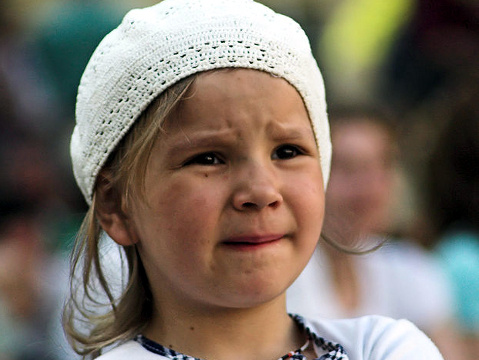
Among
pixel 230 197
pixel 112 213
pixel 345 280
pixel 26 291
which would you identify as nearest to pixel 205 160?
pixel 230 197

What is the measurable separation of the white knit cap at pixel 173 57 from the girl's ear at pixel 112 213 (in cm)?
3

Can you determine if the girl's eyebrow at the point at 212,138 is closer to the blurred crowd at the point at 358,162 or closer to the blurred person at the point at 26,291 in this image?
the blurred crowd at the point at 358,162

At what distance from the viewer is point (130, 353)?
6.05 feet

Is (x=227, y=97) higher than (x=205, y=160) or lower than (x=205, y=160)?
higher

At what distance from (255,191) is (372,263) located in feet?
6.29

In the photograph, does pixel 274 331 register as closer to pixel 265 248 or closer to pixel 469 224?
pixel 265 248

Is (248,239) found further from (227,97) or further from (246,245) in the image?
(227,97)

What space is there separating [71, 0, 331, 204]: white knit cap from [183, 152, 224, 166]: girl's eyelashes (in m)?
0.19

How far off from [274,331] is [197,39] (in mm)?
755

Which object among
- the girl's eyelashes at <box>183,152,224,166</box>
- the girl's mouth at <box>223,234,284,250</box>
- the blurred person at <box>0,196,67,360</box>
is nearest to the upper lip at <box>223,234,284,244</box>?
the girl's mouth at <box>223,234,284,250</box>

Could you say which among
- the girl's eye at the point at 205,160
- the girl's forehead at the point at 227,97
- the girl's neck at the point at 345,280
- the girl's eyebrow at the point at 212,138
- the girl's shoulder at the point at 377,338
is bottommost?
the girl's neck at the point at 345,280

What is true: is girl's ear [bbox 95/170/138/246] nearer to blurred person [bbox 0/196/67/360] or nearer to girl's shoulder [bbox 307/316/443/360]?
girl's shoulder [bbox 307/316/443/360]

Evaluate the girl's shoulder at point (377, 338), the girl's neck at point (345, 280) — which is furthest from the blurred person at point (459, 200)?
the girl's shoulder at point (377, 338)

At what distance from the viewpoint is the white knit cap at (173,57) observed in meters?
1.80
